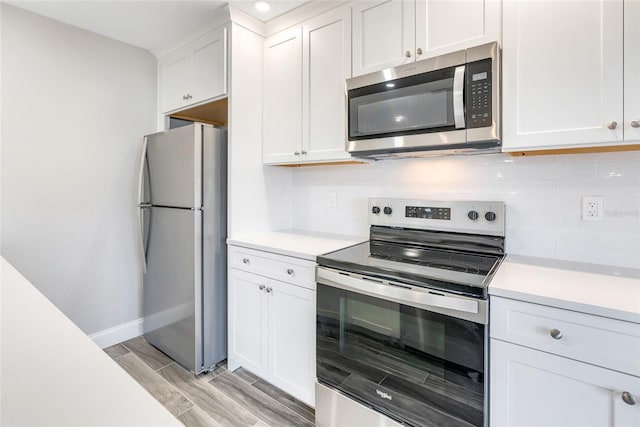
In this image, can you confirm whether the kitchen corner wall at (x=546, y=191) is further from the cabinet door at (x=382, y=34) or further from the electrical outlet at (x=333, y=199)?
the cabinet door at (x=382, y=34)

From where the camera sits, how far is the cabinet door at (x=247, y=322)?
197 centimetres

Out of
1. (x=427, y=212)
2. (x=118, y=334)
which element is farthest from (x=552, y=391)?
(x=118, y=334)

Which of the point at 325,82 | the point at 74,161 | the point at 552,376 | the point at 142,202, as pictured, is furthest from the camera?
the point at 142,202

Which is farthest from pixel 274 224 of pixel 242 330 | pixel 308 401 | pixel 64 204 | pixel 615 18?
pixel 615 18

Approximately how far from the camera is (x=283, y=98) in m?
2.22

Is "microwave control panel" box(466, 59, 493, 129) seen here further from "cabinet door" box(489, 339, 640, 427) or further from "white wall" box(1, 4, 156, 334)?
"white wall" box(1, 4, 156, 334)

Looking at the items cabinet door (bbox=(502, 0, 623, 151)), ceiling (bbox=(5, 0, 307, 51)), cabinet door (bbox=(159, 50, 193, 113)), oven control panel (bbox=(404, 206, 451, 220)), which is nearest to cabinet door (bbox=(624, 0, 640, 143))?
cabinet door (bbox=(502, 0, 623, 151))

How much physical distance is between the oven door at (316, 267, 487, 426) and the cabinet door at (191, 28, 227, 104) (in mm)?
1507

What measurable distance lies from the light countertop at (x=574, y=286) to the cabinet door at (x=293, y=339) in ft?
3.07

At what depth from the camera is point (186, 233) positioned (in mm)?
2168

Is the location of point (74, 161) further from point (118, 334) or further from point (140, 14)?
point (118, 334)

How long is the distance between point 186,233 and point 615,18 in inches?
92.8

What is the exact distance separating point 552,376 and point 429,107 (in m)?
1.19

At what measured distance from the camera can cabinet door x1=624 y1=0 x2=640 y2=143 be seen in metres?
1.16
